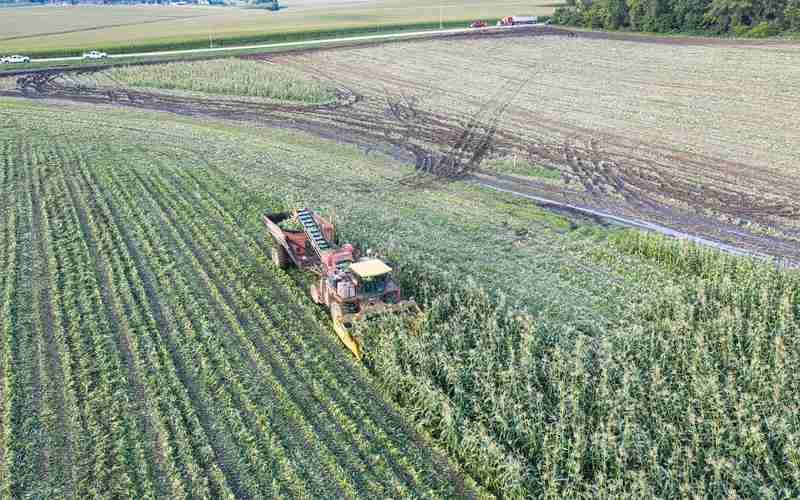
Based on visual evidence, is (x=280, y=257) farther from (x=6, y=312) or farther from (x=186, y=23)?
(x=186, y=23)

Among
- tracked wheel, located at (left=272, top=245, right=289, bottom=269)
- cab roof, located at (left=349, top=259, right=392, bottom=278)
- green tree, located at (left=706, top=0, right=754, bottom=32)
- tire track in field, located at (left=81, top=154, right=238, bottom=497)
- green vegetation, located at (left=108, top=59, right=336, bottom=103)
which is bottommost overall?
tire track in field, located at (left=81, top=154, right=238, bottom=497)

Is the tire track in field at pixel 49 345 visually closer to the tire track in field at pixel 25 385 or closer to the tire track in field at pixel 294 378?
the tire track in field at pixel 25 385

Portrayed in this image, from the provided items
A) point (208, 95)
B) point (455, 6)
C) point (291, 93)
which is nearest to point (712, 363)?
point (291, 93)

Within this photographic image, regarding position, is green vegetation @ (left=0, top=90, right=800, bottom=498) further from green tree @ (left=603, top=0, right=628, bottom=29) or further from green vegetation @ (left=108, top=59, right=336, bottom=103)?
green tree @ (left=603, top=0, right=628, bottom=29)

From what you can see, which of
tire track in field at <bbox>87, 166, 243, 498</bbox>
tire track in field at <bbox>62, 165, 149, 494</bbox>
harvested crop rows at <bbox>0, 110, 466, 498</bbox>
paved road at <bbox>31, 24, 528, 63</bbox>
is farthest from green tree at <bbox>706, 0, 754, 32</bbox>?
tire track in field at <bbox>87, 166, 243, 498</bbox>

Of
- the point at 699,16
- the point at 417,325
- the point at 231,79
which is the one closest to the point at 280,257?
the point at 417,325

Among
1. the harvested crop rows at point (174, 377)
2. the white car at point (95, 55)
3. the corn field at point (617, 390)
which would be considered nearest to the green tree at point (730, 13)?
the corn field at point (617, 390)
